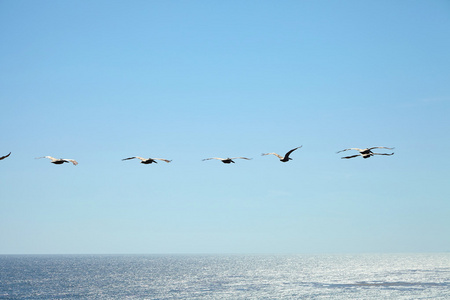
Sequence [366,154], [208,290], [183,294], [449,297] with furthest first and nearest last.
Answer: [208,290], [183,294], [449,297], [366,154]

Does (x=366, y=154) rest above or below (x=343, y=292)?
above

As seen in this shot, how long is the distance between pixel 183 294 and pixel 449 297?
85.2 metres

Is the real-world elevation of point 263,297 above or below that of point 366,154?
below

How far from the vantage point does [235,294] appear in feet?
570

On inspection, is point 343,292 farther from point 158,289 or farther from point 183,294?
point 158,289

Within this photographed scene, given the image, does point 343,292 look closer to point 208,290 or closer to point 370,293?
point 370,293

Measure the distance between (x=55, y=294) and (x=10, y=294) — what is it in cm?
1597

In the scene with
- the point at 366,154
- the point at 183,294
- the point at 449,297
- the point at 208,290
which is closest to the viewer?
the point at 366,154

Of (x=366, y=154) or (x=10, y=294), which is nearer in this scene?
(x=366, y=154)

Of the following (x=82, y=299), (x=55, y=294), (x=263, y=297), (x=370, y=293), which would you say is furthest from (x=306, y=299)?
(x=55, y=294)

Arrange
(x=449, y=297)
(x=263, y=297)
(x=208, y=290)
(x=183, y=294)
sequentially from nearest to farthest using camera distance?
(x=449, y=297), (x=263, y=297), (x=183, y=294), (x=208, y=290)

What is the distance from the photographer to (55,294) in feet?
621

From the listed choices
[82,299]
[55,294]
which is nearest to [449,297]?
[82,299]

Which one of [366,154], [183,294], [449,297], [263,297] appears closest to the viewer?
[366,154]
